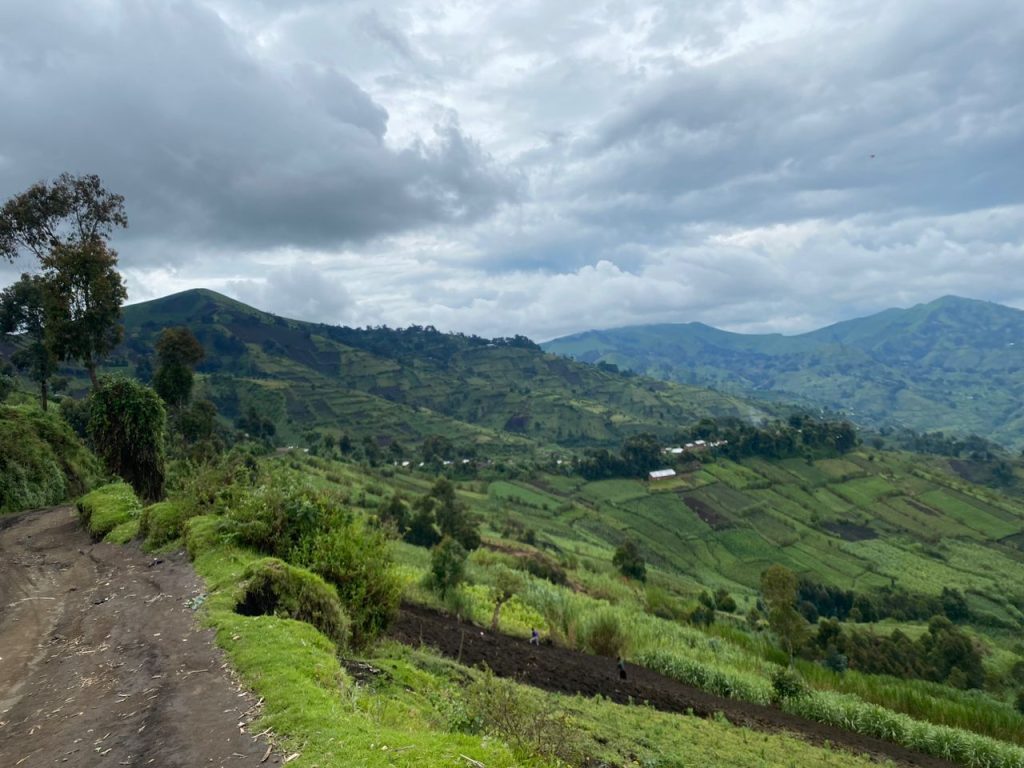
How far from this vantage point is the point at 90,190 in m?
33.8

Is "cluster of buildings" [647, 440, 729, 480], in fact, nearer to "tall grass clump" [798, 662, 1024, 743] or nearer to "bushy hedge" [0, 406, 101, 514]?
"tall grass clump" [798, 662, 1024, 743]

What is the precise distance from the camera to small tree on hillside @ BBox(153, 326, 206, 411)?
4459cm

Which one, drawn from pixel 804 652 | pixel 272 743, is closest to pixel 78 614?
pixel 272 743

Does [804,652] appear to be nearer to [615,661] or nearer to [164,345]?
[615,661]

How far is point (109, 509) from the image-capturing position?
20438mm

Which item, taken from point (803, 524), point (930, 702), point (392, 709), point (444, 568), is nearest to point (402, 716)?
point (392, 709)

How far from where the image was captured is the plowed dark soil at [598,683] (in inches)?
738

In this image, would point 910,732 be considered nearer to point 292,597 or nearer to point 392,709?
point 392,709

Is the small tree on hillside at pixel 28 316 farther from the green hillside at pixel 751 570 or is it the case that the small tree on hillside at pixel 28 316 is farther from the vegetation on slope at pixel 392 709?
the vegetation on slope at pixel 392 709

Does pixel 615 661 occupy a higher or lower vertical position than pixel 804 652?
higher

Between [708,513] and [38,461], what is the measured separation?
99.3 metres

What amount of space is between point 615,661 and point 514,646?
518 centimetres

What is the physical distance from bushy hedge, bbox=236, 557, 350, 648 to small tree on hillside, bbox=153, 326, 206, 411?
1490 inches

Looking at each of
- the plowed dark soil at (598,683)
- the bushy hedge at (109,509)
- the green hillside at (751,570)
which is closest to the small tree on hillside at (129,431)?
the bushy hedge at (109,509)
